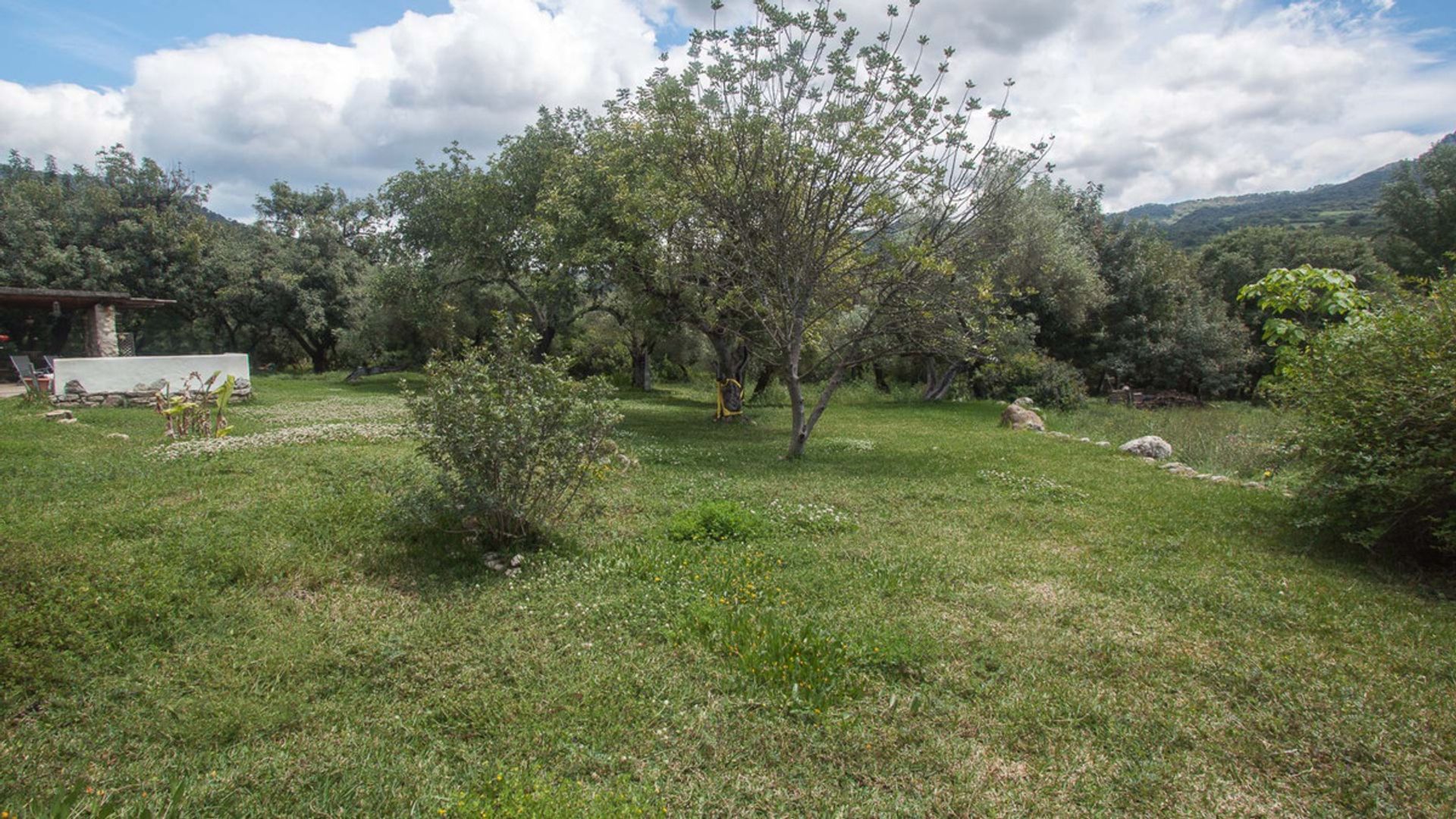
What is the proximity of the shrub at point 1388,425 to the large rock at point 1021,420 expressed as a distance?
8548 millimetres

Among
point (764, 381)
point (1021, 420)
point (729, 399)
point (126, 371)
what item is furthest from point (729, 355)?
point (126, 371)

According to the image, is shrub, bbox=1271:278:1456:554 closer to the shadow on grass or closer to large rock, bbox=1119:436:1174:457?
the shadow on grass

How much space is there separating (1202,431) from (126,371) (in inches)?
873

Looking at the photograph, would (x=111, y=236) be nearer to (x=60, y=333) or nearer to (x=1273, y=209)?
(x=60, y=333)

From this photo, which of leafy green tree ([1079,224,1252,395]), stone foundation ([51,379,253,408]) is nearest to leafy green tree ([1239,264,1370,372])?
stone foundation ([51,379,253,408])

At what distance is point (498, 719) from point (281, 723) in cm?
101

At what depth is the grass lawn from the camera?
2.99 m

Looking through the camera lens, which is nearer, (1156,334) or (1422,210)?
(1156,334)

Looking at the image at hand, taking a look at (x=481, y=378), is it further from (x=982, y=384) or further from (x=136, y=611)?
(x=982, y=384)

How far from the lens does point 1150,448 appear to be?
11.5 m

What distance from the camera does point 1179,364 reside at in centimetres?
2580

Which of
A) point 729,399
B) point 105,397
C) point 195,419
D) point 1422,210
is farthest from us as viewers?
point 1422,210

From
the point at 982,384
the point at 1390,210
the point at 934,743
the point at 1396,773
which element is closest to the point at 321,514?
the point at 934,743

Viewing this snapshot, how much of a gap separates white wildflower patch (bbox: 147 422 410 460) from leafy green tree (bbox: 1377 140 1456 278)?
4172cm
